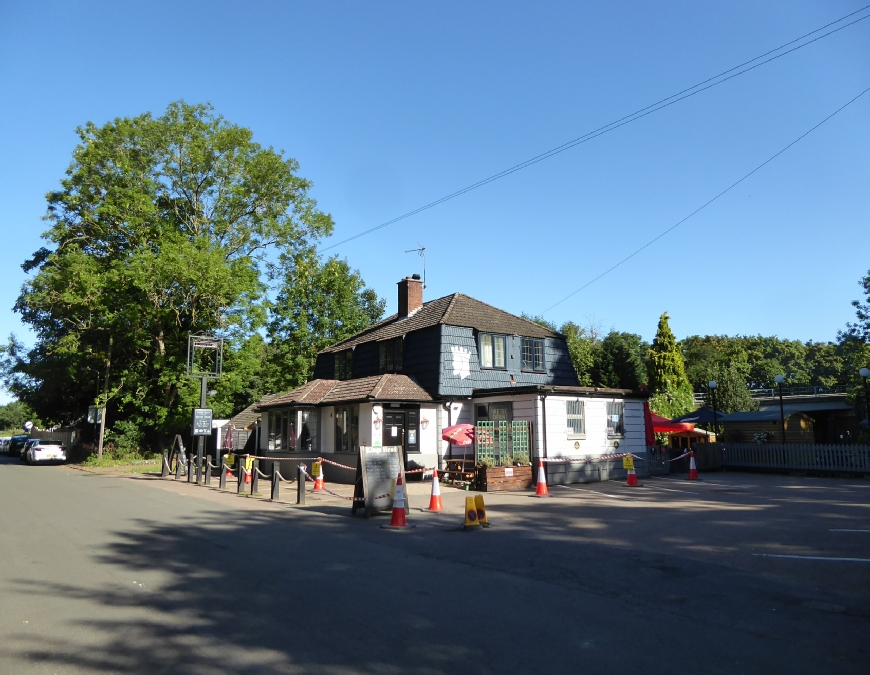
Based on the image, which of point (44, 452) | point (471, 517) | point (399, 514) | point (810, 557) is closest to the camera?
point (810, 557)

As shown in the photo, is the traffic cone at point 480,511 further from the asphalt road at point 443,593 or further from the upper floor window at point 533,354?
the upper floor window at point 533,354

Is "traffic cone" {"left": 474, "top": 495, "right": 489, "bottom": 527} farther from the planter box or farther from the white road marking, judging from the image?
the planter box

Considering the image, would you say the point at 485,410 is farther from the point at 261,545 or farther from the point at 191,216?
the point at 191,216

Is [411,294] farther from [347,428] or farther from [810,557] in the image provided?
[810,557]

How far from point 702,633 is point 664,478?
18421mm

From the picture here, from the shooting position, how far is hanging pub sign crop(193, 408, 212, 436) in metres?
24.5

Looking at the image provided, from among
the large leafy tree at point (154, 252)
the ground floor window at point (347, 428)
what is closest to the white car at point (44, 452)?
the large leafy tree at point (154, 252)

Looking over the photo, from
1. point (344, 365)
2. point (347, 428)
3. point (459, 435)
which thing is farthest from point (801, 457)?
point (344, 365)

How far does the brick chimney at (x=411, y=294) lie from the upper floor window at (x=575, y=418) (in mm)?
10049

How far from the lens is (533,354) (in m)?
28.2

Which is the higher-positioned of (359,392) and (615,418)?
(359,392)

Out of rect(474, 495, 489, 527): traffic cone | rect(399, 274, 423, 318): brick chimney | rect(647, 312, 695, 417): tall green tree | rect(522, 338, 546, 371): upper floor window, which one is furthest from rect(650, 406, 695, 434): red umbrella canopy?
rect(474, 495, 489, 527): traffic cone

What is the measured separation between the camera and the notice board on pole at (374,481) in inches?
559

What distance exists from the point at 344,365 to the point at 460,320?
800 centimetres
